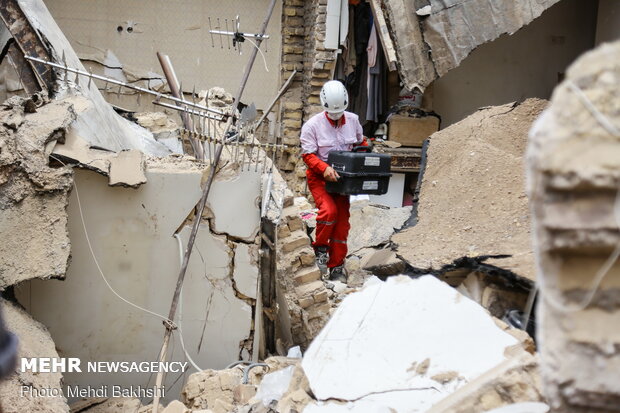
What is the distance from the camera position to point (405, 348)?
105 inches

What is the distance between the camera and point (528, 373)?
214 centimetres

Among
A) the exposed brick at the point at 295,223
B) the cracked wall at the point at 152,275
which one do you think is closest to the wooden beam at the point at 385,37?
the exposed brick at the point at 295,223

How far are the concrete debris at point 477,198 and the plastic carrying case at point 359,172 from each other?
1.68 feet

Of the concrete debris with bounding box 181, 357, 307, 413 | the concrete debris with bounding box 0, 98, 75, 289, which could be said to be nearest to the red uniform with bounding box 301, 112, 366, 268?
the concrete debris with bounding box 181, 357, 307, 413

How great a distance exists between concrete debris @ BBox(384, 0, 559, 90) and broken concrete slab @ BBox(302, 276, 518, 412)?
449cm

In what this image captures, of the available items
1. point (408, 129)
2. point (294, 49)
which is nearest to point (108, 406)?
point (408, 129)

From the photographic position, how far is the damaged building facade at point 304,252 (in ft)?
4.20

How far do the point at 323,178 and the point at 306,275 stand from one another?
150 cm

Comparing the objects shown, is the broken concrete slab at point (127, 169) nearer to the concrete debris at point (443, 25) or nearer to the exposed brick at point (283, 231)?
the exposed brick at point (283, 231)

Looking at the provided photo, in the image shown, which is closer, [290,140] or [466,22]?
[466,22]

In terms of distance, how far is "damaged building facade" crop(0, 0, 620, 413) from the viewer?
1279 millimetres

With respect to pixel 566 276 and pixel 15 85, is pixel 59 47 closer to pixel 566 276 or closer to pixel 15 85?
pixel 15 85

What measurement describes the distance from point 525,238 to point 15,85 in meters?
3.43

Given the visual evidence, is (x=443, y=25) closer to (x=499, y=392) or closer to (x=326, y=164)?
(x=326, y=164)
